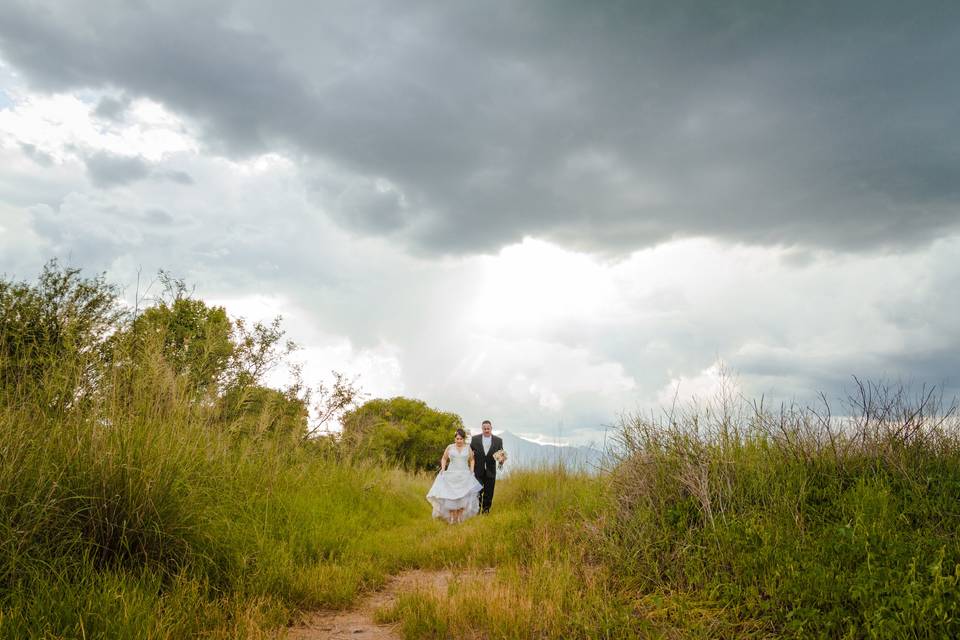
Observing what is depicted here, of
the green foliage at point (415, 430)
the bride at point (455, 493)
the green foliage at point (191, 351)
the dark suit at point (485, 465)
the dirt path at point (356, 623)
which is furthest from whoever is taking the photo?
the green foliage at point (415, 430)

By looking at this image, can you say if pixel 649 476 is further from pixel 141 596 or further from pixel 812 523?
pixel 141 596

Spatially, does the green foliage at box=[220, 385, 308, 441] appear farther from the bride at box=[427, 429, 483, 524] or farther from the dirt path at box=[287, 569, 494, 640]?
the bride at box=[427, 429, 483, 524]

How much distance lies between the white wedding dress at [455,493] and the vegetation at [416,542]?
15.6 ft

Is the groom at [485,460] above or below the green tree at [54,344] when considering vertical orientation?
below

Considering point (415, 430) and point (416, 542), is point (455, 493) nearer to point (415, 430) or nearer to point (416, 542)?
point (416, 542)

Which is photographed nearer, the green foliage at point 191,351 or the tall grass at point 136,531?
the tall grass at point 136,531

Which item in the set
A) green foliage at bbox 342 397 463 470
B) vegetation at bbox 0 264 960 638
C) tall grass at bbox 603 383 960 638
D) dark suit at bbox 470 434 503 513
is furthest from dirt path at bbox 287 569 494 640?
green foliage at bbox 342 397 463 470

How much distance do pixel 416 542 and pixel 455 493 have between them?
4811 millimetres

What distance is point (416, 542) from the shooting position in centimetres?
895

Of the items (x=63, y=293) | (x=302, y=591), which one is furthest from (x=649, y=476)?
(x=63, y=293)

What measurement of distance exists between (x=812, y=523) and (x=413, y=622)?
159 inches

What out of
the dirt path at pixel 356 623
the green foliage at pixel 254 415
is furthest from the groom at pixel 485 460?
the dirt path at pixel 356 623

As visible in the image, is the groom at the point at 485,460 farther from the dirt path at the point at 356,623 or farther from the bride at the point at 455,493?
the dirt path at the point at 356,623

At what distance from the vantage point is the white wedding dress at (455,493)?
13.6m
